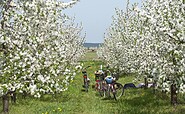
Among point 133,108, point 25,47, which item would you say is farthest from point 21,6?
point 133,108

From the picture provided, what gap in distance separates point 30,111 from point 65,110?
1823 millimetres

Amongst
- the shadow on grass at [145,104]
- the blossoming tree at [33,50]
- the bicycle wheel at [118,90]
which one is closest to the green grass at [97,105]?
the shadow on grass at [145,104]

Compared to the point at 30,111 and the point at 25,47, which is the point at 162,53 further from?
the point at 30,111

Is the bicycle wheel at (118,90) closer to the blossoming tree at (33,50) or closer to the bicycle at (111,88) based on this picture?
the bicycle at (111,88)

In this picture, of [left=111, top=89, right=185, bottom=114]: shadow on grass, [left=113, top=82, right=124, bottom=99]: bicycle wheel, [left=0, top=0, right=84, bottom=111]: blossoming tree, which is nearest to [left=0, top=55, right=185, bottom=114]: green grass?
[left=111, top=89, right=185, bottom=114]: shadow on grass

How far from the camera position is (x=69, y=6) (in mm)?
12859

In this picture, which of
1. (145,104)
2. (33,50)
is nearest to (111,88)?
(145,104)

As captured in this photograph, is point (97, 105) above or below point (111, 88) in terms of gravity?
below

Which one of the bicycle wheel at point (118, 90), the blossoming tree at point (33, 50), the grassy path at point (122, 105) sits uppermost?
the blossoming tree at point (33, 50)

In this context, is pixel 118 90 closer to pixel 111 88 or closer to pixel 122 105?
pixel 111 88

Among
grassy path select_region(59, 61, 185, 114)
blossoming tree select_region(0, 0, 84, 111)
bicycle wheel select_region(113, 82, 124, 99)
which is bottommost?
grassy path select_region(59, 61, 185, 114)

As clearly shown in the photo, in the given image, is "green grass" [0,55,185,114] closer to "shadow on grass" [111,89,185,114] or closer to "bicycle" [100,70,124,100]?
"shadow on grass" [111,89,185,114]

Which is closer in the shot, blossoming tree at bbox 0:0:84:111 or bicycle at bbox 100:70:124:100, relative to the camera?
blossoming tree at bbox 0:0:84:111

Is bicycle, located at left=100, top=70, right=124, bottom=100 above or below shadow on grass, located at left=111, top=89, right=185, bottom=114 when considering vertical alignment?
above
